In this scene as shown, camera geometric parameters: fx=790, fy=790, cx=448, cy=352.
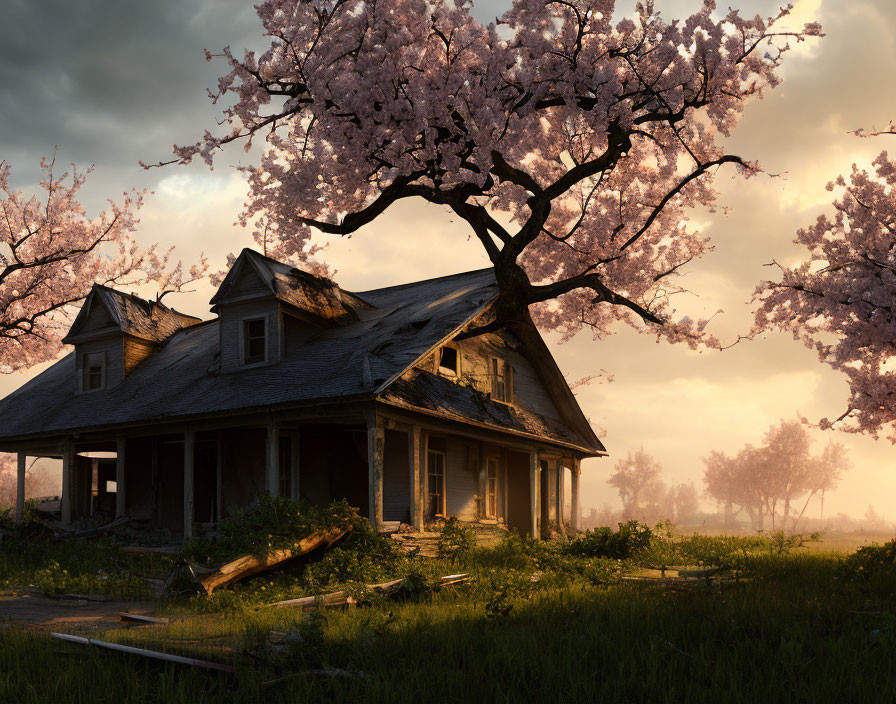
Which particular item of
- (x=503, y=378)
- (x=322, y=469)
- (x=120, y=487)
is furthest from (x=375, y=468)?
(x=120, y=487)

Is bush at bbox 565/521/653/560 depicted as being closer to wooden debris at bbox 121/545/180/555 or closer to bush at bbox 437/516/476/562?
Answer: bush at bbox 437/516/476/562

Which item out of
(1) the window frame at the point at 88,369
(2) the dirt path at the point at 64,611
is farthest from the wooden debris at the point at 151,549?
(1) the window frame at the point at 88,369

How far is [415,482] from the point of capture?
17.9m

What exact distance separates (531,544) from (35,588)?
10.5 m

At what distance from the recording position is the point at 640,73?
1964 centimetres

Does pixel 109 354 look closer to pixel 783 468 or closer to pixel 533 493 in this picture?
pixel 533 493

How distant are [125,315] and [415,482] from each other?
530 inches

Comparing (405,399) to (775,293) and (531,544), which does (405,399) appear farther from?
(775,293)

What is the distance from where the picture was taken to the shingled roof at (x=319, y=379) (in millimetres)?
17578

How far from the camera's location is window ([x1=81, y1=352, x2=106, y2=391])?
2583cm

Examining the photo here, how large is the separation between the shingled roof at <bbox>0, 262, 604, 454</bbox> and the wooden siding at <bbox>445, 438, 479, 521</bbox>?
148cm

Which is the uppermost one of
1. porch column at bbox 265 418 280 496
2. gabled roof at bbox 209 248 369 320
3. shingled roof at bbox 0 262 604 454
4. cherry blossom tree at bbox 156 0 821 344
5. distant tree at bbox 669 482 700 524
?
cherry blossom tree at bbox 156 0 821 344

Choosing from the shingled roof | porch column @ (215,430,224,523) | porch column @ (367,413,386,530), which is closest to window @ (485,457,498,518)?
the shingled roof

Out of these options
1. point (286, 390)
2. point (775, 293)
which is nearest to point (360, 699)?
point (286, 390)
